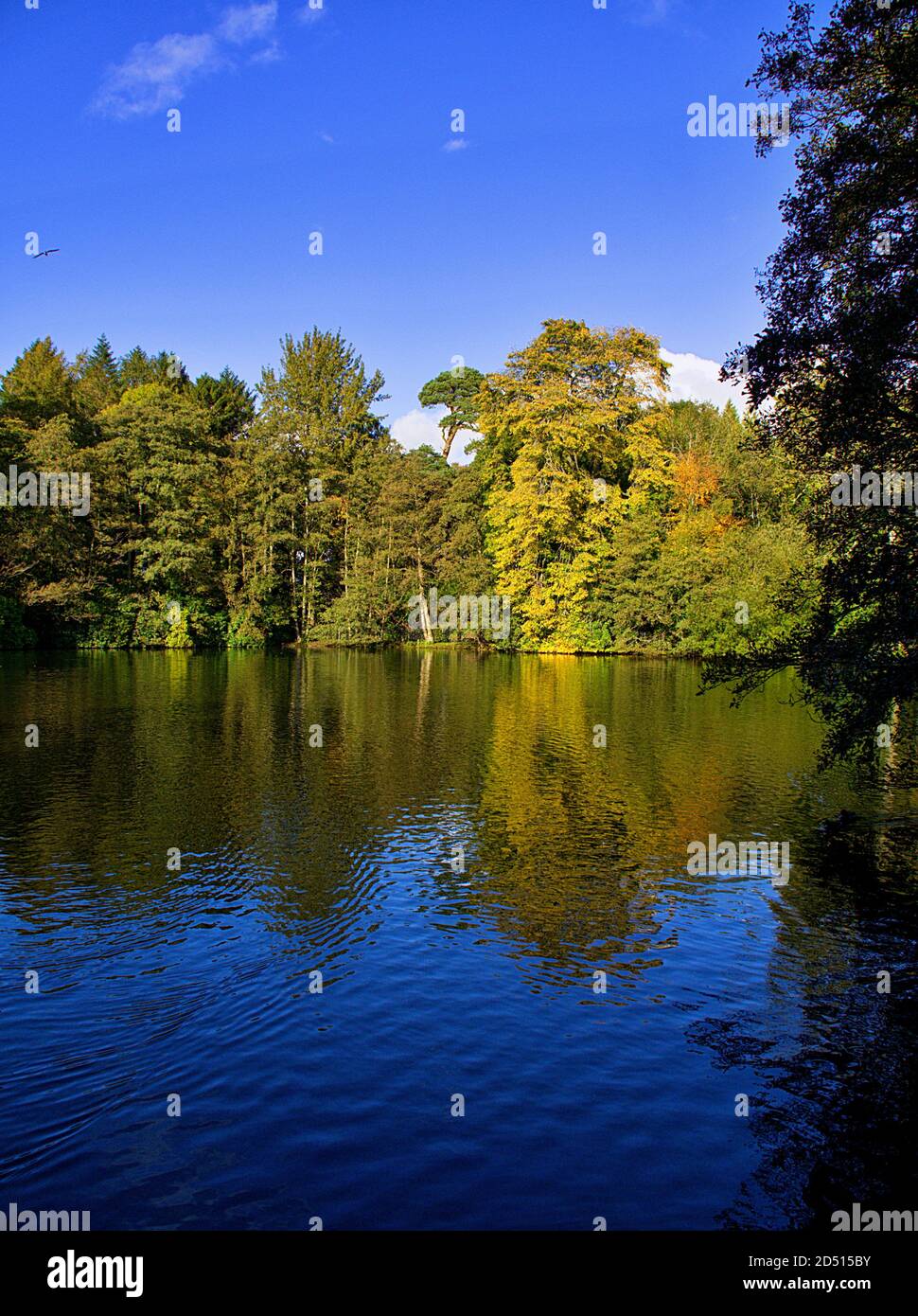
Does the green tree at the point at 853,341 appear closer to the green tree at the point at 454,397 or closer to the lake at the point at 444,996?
the lake at the point at 444,996

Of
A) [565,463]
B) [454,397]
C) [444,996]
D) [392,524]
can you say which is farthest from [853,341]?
[454,397]

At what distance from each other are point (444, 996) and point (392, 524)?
61175mm

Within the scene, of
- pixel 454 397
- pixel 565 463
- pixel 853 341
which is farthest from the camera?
pixel 454 397

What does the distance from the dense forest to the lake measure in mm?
39259

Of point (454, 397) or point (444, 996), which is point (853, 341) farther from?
point (454, 397)

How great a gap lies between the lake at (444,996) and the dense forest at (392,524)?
1546 inches

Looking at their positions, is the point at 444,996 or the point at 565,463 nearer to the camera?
the point at 444,996

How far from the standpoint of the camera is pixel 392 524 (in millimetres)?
69562

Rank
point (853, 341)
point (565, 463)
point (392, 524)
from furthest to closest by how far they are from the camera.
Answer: point (392, 524) → point (565, 463) → point (853, 341)

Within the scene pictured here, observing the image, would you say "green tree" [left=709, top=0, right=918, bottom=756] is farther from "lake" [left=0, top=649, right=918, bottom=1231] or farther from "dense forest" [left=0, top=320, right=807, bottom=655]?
"dense forest" [left=0, top=320, right=807, bottom=655]

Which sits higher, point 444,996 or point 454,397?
point 454,397

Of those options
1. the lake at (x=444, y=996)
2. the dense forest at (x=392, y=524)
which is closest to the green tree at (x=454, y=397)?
the dense forest at (x=392, y=524)
